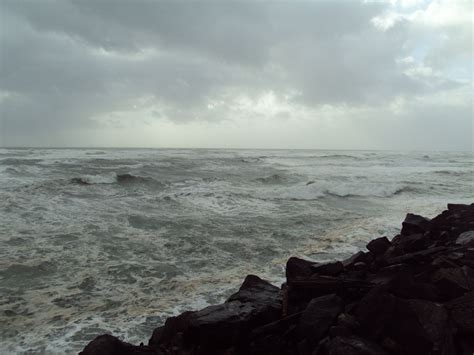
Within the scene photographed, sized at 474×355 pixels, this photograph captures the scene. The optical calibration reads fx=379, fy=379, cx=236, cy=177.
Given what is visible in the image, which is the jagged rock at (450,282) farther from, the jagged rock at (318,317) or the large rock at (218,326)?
the large rock at (218,326)

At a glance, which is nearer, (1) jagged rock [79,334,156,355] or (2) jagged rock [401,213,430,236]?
(1) jagged rock [79,334,156,355]

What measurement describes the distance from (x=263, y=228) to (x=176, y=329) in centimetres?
640

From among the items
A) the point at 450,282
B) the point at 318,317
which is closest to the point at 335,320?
the point at 318,317

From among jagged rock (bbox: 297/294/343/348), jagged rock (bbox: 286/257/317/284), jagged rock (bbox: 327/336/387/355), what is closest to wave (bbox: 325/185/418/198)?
jagged rock (bbox: 286/257/317/284)

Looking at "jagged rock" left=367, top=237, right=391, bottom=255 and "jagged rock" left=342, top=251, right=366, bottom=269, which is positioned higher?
"jagged rock" left=367, top=237, right=391, bottom=255

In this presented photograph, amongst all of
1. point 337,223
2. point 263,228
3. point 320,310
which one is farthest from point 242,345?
point 337,223

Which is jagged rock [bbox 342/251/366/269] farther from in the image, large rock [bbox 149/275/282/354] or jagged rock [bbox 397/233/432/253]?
large rock [bbox 149/275/282/354]

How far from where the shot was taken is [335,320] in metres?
3.45

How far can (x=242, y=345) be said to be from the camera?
3467 millimetres

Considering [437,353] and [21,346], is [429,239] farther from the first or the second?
[21,346]

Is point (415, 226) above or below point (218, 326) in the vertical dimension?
above

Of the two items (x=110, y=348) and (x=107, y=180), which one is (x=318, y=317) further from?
(x=107, y=180)

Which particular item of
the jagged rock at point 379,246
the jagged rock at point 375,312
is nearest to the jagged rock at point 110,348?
the jagged rock at point 375,312

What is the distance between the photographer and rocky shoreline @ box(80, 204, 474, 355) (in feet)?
10.3
